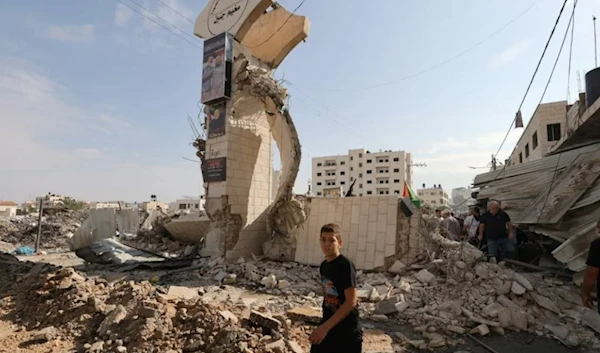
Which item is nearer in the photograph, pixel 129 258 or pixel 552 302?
pixel 552 302

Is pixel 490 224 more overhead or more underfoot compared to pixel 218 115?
more underfoot

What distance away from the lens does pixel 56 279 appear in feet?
17.9

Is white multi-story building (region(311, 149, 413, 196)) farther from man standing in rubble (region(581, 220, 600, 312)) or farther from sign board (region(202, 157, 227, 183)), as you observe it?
man standing in rubble (region(581, 220, 600, 312))

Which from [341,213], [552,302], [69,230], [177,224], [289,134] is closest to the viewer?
[552,302]

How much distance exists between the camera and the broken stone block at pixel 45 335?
3.90m

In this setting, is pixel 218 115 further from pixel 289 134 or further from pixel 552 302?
pixel 552 302

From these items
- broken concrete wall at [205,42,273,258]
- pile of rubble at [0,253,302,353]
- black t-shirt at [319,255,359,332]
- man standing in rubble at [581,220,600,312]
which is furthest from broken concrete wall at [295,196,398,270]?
black t-shirt at [319,255,359,332]

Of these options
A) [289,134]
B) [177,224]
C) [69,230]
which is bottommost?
[69,230]

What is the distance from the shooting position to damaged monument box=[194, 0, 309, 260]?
889 cm

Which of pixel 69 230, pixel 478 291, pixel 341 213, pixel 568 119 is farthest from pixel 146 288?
pixel 568 119

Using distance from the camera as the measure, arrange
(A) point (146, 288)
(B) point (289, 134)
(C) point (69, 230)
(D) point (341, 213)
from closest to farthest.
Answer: (A) point (146, 288)
(D) point (341, 213)
(B) point (289, 134)
(C) point (69, 230)

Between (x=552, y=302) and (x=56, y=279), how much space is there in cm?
803

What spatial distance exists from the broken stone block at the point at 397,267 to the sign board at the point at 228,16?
777 cm

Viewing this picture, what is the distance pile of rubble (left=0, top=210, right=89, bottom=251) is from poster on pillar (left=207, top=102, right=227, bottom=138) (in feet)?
32.2
